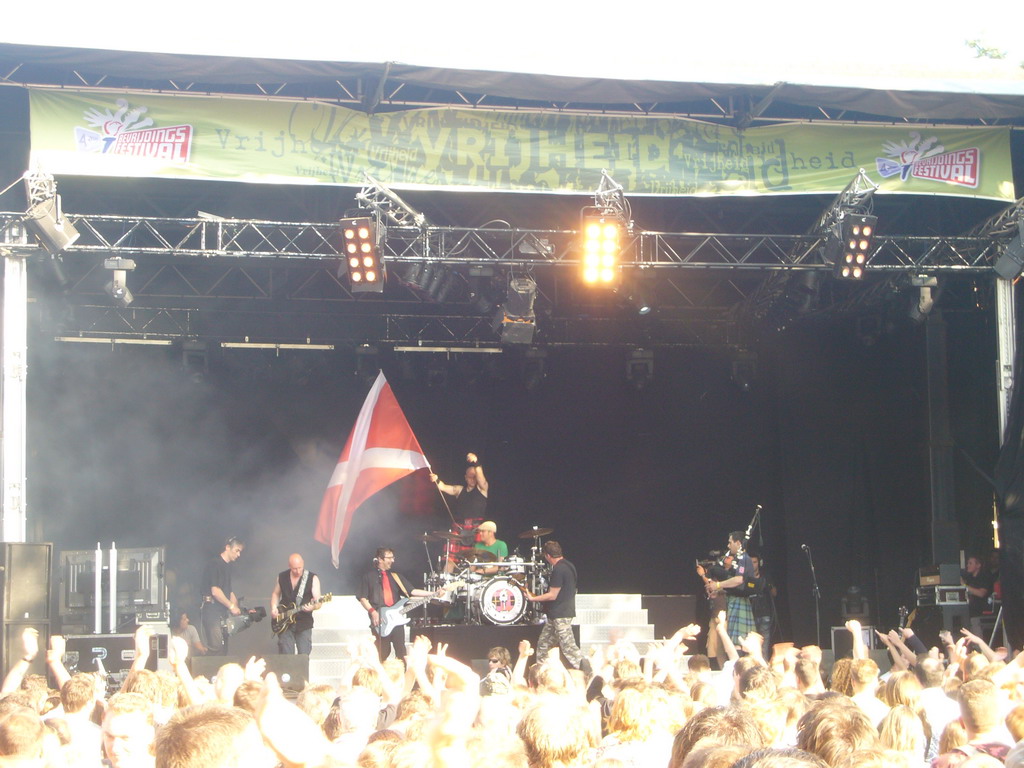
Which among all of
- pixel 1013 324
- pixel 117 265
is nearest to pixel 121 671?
pixel 117 265

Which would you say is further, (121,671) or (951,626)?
(951,626)

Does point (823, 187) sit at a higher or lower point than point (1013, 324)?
higher

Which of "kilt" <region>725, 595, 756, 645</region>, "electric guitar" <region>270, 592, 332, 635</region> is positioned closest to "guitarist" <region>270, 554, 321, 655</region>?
"electric guitar" <region>270, 592, 332, 635</region>

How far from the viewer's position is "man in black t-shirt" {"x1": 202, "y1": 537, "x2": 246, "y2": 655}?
43.2ft

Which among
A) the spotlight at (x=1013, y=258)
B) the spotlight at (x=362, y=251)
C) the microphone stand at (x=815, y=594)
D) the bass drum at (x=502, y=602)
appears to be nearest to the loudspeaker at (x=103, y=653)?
the bass drum at (x=502, y=602)

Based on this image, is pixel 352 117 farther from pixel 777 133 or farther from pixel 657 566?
pixel 657 566

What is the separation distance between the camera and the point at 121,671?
34.9ft

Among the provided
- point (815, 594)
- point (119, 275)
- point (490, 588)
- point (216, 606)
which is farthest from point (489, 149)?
point (815, 594)

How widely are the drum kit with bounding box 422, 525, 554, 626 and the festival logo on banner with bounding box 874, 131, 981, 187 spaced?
5591 mm

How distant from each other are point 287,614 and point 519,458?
5462 millimetres

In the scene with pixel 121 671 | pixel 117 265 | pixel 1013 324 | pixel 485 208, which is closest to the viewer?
pixel 121 671

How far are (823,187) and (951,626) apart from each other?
4.85 metres

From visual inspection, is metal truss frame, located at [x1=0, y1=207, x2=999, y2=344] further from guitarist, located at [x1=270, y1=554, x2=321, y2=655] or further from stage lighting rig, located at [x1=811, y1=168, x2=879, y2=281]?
guitarist, located at [x1=270, y1=554, x2=321, y2=655]

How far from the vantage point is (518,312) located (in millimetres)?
12773
